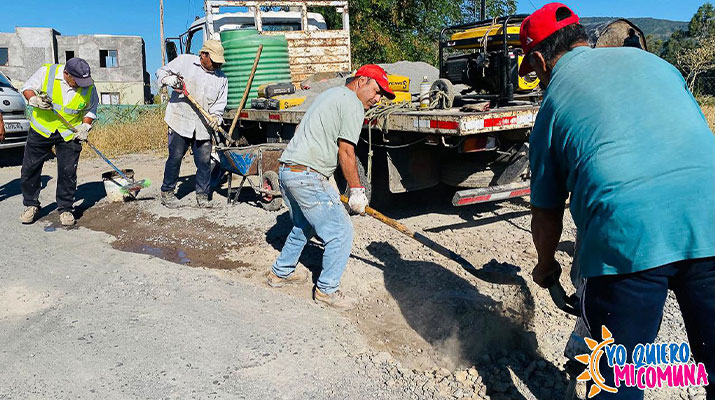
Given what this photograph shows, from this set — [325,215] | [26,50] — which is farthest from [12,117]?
[26,50]

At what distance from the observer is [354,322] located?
3.77m

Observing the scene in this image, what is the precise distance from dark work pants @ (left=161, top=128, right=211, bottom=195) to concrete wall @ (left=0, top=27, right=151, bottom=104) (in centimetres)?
2352

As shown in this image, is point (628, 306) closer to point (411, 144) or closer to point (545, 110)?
point (545, 110)

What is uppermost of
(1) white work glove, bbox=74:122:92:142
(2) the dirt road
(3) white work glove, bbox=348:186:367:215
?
(1) white work glove, bbox=74:122:92:142

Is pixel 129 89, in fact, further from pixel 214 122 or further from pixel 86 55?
pixel 214 122

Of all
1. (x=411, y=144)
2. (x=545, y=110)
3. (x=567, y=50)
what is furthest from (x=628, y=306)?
(x=411, y=144)

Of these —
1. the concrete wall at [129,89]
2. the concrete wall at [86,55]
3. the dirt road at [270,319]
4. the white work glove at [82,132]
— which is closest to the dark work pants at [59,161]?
the white work glove at [82,132]

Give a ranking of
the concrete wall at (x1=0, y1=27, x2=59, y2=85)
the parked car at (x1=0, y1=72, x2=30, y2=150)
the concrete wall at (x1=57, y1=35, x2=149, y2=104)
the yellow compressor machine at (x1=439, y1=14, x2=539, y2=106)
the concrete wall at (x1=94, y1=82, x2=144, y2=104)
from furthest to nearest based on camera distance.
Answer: the concrete wall at (x1=57, y1=35, x2=149, y2=104), the concrete wall at (x1=94, y1=82, x2=144, y2=104), the concrete wall at (x1=0, y1=27, x2=59, y2=85), the parked car at (x1=0, y1=72, x2=30, y2=150), the yellow compressor machine at (x1=439, y1=14, x2=539, y2=106)

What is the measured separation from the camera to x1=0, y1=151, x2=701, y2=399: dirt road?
2.95 metres

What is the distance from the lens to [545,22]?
205 cm

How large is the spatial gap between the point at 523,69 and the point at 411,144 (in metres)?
2.82

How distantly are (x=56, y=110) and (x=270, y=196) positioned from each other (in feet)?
7.95

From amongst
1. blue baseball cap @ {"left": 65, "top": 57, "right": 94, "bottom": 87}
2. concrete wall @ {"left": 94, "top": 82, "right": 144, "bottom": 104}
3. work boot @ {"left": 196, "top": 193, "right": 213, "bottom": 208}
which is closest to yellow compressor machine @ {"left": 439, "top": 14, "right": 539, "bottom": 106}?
work boot @ {"left": 196, "top": 193, "right": 213, "bottom": 208}

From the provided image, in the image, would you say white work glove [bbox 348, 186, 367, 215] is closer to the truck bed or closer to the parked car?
the truck bed
